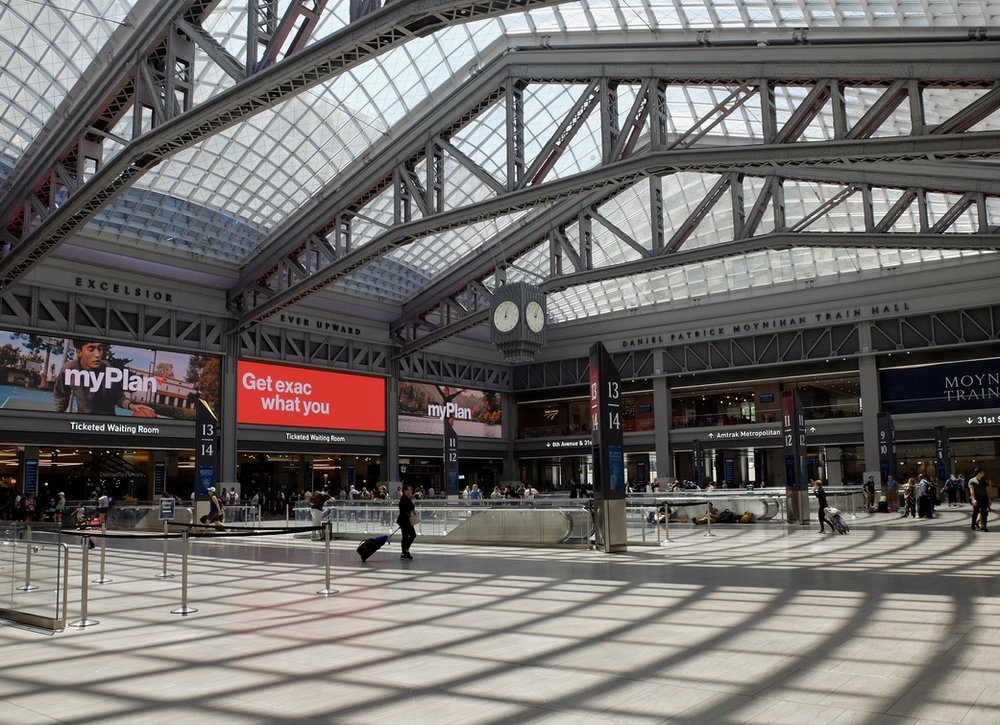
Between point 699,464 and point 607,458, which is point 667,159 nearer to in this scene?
point 607,458

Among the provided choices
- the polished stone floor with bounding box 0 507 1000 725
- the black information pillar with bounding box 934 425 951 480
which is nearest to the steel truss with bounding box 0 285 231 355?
the polished stone floor with bounding box 0 507 1000 725

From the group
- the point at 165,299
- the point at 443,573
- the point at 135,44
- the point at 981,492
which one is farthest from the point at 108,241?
the point at 981,492

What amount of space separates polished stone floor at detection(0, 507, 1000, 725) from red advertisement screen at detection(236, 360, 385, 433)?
2601cm

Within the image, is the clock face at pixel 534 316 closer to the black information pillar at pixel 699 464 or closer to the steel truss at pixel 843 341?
the black information pillar at pixel 699 464

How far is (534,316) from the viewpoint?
2753 centimetres

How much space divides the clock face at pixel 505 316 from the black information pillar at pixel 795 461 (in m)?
9.39

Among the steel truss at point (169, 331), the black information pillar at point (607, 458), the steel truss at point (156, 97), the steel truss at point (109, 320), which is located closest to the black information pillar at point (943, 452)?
the black information pillar at point (607, 458)

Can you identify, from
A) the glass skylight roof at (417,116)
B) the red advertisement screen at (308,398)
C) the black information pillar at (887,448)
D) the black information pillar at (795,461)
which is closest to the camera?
the glass skylight roof at (417,116)

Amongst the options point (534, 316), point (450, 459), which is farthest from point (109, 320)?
point (534, 316)

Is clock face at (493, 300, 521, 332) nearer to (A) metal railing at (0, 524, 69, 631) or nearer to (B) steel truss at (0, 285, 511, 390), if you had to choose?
(B) steel truss at (0, 285, 511, 390)

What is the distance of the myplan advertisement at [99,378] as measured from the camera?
32.5 metres

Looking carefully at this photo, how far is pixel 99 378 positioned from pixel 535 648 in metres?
32.1

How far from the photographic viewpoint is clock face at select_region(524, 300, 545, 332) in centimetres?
2719

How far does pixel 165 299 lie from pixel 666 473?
2958cm
